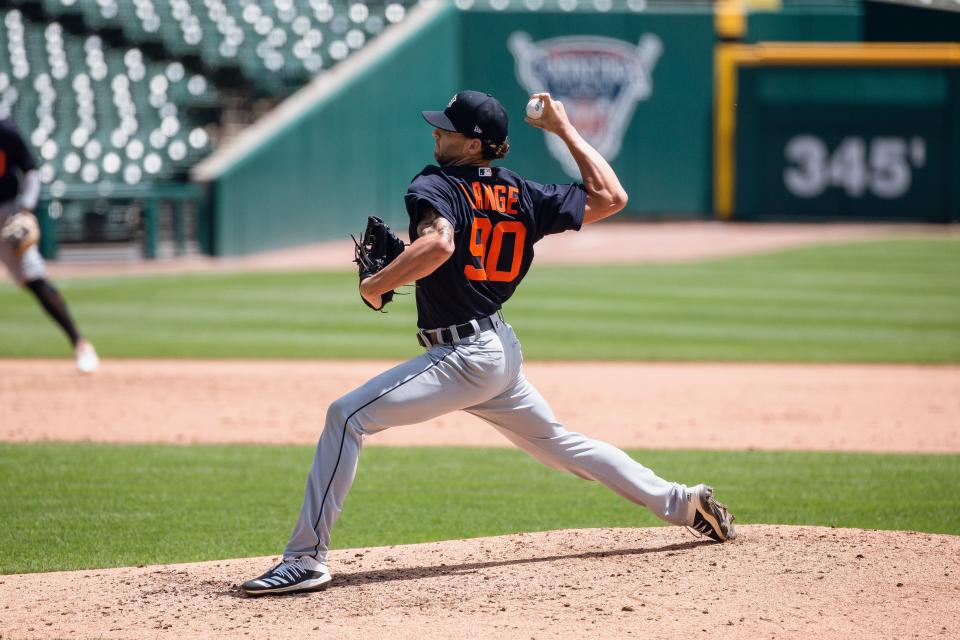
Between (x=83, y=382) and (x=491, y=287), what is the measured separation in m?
5.94

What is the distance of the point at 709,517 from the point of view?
15.7 feet

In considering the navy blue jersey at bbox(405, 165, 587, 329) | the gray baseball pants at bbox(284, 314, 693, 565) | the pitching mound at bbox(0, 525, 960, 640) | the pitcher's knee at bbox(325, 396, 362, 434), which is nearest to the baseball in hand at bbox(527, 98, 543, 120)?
the navy blue jersey at bbox(405, 165, 587, 329)

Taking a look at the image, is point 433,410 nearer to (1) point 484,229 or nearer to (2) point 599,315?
(1) point 484,229

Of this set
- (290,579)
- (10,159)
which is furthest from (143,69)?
(290,579)

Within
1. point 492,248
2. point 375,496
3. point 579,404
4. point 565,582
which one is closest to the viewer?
point 492,248

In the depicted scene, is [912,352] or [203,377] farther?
[912,352]

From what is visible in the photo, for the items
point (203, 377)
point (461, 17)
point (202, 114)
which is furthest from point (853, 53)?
point (203, 377)

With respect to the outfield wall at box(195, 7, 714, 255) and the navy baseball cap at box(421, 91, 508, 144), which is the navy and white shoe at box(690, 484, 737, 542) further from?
the outfield wall at box(195, 7, 714, 255)

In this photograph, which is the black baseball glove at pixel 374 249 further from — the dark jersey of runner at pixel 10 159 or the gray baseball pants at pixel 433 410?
the dark jersey of runner at pixel 10 159

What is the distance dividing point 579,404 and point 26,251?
157 inches

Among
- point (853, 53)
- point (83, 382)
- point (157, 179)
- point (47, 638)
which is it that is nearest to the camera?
point (47, 638)

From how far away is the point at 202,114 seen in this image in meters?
21.2

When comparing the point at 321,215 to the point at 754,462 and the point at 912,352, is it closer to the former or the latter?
the point at 912,352

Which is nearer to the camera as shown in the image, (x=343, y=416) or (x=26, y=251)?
(x=343, y=416)
